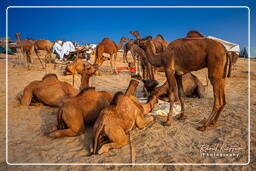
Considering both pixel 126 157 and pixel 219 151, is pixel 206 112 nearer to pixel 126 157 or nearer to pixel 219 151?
pixel 219 151

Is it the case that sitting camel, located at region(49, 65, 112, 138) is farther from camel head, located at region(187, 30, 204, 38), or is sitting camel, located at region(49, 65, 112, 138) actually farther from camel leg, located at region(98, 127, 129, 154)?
camel head, located at region(187, 30, 204, 38)

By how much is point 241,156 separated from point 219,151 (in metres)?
0.32

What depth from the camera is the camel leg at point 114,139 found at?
9.45 ft

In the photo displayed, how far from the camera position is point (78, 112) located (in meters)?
3.54

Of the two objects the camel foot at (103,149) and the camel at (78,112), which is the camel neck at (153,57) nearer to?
the camel at (78,112)

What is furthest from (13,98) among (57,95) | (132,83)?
(132,83)

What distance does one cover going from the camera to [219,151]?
2932 mm

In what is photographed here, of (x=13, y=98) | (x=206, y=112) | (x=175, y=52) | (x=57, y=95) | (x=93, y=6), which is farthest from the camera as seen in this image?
(x=13, y=98)

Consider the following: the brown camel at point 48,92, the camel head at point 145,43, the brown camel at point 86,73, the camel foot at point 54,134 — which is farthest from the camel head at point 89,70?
the camel foot at point 54,134

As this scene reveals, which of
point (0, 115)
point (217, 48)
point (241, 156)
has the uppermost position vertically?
point (217, 48)

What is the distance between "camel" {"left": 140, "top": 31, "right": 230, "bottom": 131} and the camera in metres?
3.43

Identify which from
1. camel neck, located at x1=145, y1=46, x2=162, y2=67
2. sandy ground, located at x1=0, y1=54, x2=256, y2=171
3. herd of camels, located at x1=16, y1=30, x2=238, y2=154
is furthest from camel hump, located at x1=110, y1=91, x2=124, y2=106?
camel neck, located at x1=145, y1=46, x2=162, y2=67

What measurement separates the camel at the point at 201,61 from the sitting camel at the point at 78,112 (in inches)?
66.3

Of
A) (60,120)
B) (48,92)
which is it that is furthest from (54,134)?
(48,92)
